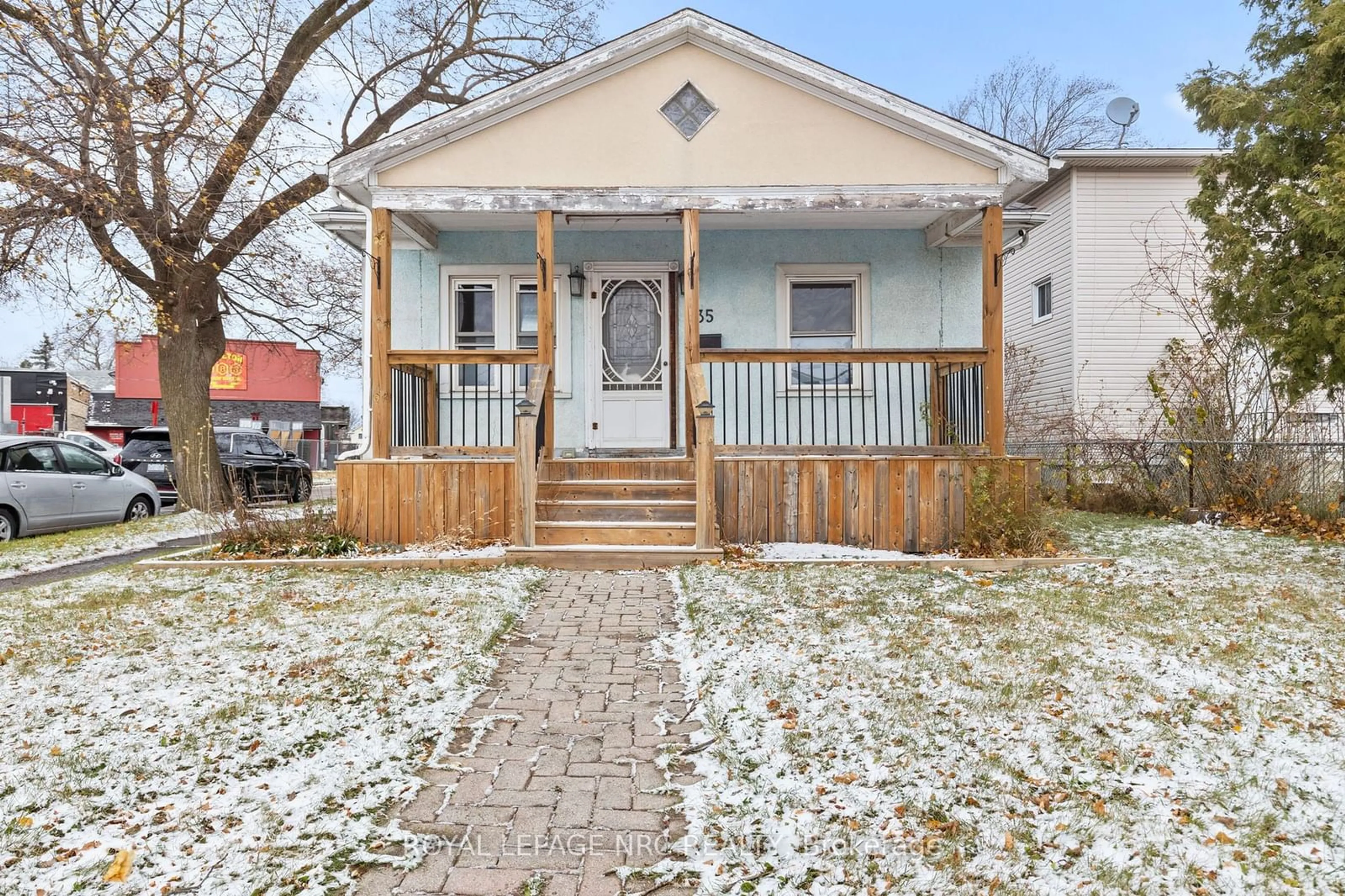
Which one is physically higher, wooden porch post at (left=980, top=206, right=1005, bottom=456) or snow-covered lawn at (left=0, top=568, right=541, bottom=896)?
wooden porch post at (left=980, top=206, right=1005, bottom=456)

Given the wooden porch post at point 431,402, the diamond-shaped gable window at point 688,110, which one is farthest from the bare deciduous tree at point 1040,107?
the wooden porch post at point 431,402

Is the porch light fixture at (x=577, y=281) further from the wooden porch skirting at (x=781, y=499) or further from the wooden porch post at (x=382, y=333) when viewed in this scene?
the wooden porch skirting at (x=781, y=499)

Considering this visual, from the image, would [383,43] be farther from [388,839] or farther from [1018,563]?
Answer: [388,839]

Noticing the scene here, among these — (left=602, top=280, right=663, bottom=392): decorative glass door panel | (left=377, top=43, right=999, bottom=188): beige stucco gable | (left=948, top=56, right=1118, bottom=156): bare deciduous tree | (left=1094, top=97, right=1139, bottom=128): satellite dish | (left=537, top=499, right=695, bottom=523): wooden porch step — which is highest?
(left=948, top=56, right=1118, bottom=156): bare deciduous tree

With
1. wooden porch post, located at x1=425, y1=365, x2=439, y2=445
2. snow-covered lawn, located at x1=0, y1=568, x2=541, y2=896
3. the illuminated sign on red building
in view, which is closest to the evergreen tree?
snow-covered lawn, located at x1=0, y1=568, x2=541, y2=896

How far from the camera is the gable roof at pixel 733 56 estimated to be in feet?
25.5

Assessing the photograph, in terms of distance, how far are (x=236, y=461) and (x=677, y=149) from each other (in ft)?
35.2

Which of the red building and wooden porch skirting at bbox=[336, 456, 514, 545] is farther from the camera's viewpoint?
the red building

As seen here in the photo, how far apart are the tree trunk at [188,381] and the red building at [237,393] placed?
19054 mm

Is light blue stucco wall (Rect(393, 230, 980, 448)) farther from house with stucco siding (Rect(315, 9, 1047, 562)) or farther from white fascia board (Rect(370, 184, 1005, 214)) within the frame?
white fascia board (Rect(370, 184, 1005, 214))

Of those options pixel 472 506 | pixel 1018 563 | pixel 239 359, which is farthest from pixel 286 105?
pixel 239 359

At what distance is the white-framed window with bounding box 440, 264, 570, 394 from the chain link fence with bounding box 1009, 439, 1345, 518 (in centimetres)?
602

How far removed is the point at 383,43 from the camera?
15.1 m

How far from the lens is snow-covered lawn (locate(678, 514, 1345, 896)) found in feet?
7.35
